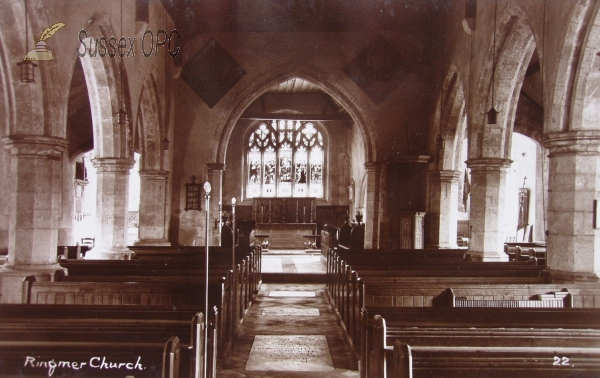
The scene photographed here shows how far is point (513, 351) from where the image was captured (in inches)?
133

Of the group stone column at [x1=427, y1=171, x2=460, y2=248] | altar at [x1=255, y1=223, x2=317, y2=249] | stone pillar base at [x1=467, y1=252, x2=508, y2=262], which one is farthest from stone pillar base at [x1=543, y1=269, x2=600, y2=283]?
altar at [x1=255, y1=223, x2=317, y2=249]

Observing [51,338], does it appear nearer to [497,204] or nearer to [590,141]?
[590,141]

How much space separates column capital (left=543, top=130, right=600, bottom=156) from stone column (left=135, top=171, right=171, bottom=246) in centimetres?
914

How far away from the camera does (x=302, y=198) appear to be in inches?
A: 861

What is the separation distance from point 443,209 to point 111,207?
24.5ft

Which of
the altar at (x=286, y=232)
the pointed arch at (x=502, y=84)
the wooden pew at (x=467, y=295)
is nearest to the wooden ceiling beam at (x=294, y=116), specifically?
the altar at (x=286, y=232)

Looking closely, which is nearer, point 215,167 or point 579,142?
point 579,142

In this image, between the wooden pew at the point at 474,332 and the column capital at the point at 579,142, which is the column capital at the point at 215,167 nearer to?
the column capital at the point at 579,142

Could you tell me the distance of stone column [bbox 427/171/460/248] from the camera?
13523 millimetres

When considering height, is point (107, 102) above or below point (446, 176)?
above

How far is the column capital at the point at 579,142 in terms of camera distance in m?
6.91

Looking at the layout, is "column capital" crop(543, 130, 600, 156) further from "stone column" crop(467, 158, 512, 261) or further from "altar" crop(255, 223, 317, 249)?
"altar" crop(255, 223, 317, 249)

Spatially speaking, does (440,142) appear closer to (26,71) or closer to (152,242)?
(152,242)

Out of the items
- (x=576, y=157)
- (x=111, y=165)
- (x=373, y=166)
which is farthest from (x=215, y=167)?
(x=576, y=157)
